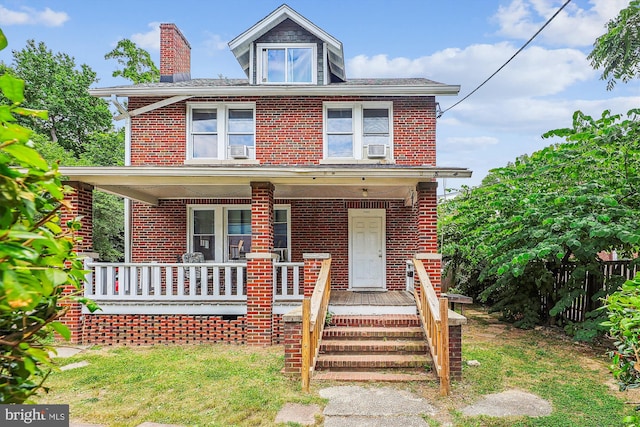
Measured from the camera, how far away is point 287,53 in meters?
11.1

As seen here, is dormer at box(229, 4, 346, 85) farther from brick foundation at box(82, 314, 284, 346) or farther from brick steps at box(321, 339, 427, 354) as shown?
brick steps at box(321, 339, 427, 354)

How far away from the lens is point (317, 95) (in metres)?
10.7

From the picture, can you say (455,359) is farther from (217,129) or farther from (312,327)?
(217,129)

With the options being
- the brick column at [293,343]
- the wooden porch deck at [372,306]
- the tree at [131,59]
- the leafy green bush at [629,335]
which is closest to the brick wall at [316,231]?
the wooden porch deck at [372,306]

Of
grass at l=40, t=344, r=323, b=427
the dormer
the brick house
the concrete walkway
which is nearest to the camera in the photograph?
the concrete walkway

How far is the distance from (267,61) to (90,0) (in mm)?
12902

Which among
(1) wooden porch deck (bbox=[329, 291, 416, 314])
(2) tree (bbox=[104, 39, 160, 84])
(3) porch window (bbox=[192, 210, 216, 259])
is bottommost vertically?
(1) wooden porch deck (bbox=[329, 291, 416, 314])

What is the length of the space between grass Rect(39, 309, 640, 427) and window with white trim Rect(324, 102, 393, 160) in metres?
5.40

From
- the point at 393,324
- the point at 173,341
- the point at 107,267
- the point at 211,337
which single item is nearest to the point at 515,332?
the point at 393,324

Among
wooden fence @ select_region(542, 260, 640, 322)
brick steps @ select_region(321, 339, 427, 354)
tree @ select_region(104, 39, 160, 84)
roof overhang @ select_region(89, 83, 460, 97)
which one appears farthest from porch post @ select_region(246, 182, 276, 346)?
tree @ select_region(104, 39, 160, 84)

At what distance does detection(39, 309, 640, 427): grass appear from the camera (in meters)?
4.59

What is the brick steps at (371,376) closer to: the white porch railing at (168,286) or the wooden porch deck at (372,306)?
the wooden porch deck at (372,306)

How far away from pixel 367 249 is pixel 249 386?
590 centimetres

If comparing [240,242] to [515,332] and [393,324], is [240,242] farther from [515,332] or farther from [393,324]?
[515,332]
